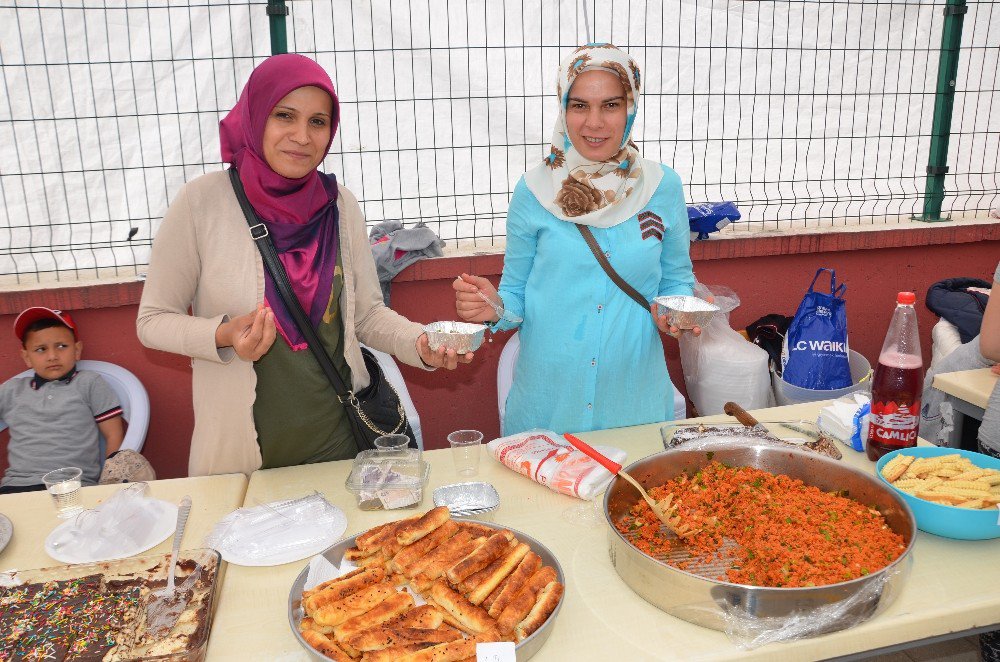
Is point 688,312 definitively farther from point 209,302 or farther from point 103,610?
point 103,610

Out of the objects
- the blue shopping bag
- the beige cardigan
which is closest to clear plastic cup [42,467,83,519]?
the beige cardigan

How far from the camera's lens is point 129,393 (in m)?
3.68

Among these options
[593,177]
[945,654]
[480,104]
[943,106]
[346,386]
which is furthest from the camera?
[943,106]

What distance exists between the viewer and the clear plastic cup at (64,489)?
1973 mm

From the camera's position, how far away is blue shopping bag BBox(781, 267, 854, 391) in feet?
12.7

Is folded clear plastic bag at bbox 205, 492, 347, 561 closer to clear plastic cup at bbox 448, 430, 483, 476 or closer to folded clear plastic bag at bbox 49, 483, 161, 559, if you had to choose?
folded clear plastic bag at bbox 49, 483, 161, 559

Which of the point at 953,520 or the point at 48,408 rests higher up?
the point at 953,520

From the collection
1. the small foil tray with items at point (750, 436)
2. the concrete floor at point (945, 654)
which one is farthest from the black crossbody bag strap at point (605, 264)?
the concrete floor at point (945, 654)

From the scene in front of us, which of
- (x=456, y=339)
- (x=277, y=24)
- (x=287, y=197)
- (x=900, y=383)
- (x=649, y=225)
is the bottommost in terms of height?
(x=900, y=383)

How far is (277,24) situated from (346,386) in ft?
8.31

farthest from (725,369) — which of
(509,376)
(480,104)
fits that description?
(480,104)

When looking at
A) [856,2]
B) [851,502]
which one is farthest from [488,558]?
[856,2]

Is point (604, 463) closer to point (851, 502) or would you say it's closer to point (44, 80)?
point (851, 502)

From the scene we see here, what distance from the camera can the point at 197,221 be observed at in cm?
216
